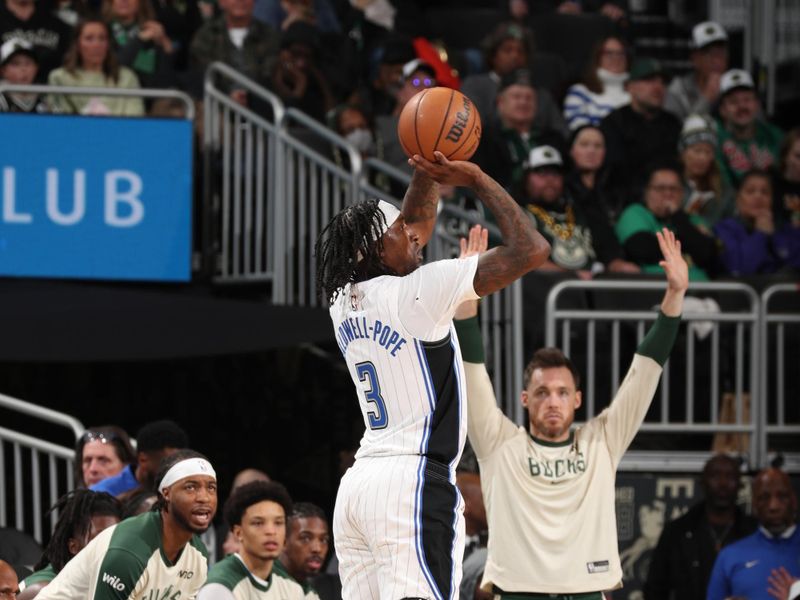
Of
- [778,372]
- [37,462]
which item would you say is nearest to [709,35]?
[778,372]

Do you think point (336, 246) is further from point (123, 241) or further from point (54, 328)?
point (123, 241)

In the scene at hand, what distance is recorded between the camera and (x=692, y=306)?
39.2 ft

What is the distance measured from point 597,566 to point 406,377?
1972mm

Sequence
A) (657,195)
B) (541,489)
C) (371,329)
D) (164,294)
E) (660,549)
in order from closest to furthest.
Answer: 1. (371,329)
2. (541,489)
3. (660,549)
4. (164,294)
5. (657,195)

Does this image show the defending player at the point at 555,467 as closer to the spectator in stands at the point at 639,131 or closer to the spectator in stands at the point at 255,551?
the spectator in stands at the point at 255,551

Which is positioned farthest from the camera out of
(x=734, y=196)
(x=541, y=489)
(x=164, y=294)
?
(x=734, y=196)

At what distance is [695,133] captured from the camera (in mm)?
14359

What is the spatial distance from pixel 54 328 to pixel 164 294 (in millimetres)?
832

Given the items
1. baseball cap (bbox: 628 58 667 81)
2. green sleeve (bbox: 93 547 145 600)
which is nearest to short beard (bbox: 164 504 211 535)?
green sleeve (bbox: 93 547 145 600)

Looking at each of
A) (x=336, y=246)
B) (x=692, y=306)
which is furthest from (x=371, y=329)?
(x=692, y=306)

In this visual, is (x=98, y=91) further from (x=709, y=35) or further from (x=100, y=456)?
(x=709, y=35)

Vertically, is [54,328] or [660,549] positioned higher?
[54,328]

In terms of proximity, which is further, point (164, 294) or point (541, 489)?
point (164, 294)

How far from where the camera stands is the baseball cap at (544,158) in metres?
13.1
